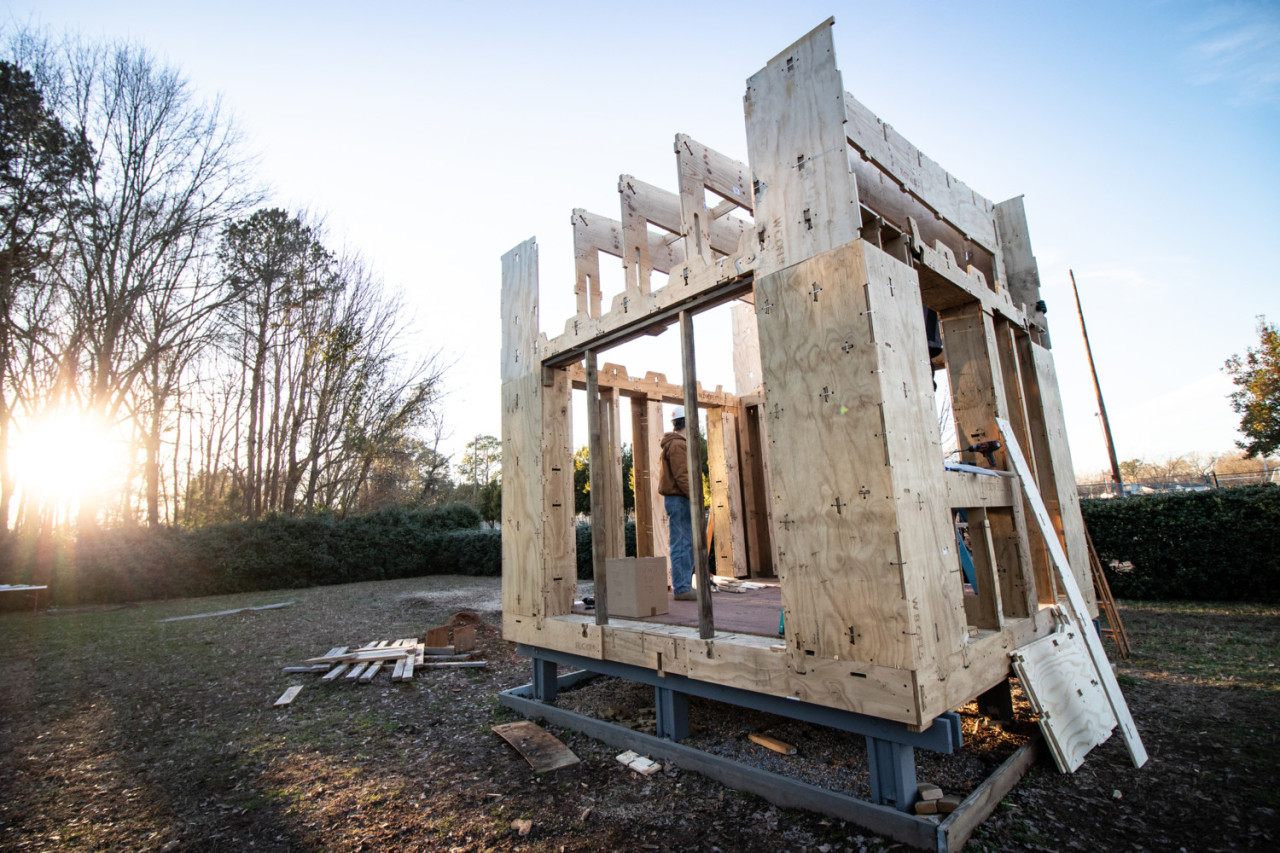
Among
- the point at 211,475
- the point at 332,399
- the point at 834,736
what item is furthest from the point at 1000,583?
the point at 211,475

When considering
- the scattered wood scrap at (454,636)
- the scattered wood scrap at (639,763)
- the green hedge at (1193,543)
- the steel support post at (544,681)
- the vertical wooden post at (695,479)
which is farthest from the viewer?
the green hedge at (1193,543)

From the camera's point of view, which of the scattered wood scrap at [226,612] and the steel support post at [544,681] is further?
the scattered wood scrap at [226,612]

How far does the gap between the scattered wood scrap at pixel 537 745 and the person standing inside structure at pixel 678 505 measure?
1.90 metres

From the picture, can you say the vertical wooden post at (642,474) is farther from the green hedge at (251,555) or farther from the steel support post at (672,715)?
the green hedge at (251,555)

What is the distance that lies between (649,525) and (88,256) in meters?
15.9

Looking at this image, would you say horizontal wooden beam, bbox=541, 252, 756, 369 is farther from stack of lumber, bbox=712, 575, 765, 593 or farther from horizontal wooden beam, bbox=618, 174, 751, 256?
stack of lumber, bbox=712, 575, 765, 593

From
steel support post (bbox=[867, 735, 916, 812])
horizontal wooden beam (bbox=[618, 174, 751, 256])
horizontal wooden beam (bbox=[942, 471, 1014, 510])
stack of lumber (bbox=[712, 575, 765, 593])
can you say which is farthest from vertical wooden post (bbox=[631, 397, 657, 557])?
steel support post (bbox=[867, 735, 916, 812])

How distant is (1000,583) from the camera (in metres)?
3.57

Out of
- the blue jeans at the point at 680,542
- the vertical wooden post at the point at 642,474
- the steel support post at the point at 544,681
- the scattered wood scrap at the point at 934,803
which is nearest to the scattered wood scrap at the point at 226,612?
the vertical wooden post at the point at 642,474

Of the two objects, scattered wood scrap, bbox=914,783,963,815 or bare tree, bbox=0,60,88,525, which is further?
bare tree, bbox=0,60,88,525

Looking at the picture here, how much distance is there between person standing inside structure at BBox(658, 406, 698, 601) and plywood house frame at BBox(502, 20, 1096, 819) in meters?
1.42

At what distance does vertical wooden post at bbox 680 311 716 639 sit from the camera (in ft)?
10.9

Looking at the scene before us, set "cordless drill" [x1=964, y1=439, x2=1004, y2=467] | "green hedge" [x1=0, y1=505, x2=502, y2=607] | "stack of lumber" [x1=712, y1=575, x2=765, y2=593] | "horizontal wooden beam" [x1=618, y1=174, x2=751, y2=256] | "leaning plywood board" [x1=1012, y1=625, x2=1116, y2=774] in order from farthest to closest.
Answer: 1. "green hedge" [x1=0, y1=505, x2=502, y2=607]
2. "stack of lumber" [x1=712, y1=575, x2=765, y2=593]
3. "horizontal wooden beam" [x1=618, y1=174, x2=751, y2=256]
4. "cordless drill" [x1=964, y1=439, x2=1004, y2=467]
5. "leaning plywood board" [x1=1012, y1=625, x2=1116, y2=774]

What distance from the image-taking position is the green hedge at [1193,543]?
7.66m
